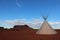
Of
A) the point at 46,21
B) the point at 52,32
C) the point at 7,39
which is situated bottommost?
the point at 7,39

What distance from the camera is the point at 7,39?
10484 mm

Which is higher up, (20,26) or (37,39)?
(20,26)

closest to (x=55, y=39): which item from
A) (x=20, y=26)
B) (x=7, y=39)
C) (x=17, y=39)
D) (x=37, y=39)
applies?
(x=37, y=39)

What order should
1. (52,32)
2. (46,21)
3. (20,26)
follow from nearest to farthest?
1. (52,32)
2. (46,21)
3. (20,26)

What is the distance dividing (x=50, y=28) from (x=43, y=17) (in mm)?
1676

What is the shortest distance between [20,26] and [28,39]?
11925 mm

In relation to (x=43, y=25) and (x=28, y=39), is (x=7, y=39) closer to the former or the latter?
(x=28, y=39)

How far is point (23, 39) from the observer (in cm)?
1055

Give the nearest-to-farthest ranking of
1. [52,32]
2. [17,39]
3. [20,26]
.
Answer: [17,39] < [52,32] < [20,26]

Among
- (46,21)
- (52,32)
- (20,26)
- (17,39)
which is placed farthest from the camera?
(20,26)

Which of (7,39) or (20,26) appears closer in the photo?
(7,39)

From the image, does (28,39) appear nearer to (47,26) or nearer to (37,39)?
(37,39)

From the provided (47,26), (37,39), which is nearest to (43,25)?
(47,26)

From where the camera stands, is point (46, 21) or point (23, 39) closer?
point (23, 39)
